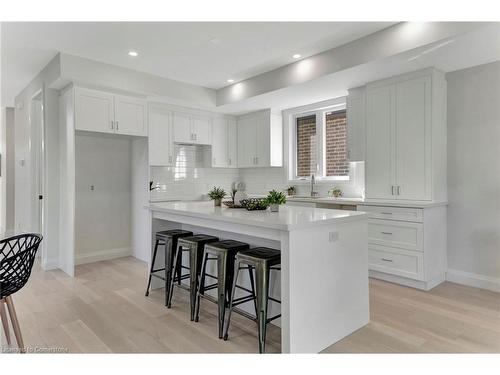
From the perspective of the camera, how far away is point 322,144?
5.42 meters

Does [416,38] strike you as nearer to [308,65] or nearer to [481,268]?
[308,65]

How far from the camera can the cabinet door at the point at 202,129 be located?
5598 mm

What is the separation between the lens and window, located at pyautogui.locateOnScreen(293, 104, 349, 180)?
515cm

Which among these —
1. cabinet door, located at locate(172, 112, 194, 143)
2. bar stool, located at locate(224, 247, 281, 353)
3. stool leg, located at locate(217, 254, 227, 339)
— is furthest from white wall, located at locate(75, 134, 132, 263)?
bar stool, located at locate(224, 247, 281, 353)

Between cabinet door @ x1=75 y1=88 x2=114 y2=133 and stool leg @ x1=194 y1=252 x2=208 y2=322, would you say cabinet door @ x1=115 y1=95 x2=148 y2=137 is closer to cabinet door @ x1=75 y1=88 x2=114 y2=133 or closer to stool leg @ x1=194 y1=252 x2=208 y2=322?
cabinet door @ x1=75 y1=88 x2=114 y2=133

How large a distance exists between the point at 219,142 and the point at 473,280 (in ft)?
13.9

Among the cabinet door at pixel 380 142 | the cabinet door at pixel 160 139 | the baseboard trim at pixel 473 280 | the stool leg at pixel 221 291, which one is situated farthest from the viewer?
the cabinet door at pixel 160 139

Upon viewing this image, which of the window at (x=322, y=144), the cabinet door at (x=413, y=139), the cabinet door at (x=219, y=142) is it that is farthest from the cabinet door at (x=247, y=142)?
the cabinet door at (x=413, y=139)

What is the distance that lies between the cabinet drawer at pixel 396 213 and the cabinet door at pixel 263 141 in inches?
83.2

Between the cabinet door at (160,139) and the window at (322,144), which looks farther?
the window at (322,144)

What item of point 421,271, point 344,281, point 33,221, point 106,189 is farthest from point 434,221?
point 33,221

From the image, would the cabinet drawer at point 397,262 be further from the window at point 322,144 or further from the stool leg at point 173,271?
the stool leg at point 173,271

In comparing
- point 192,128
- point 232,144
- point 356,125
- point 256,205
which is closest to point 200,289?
→ point 256,205

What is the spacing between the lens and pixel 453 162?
→ 3.79 meters
